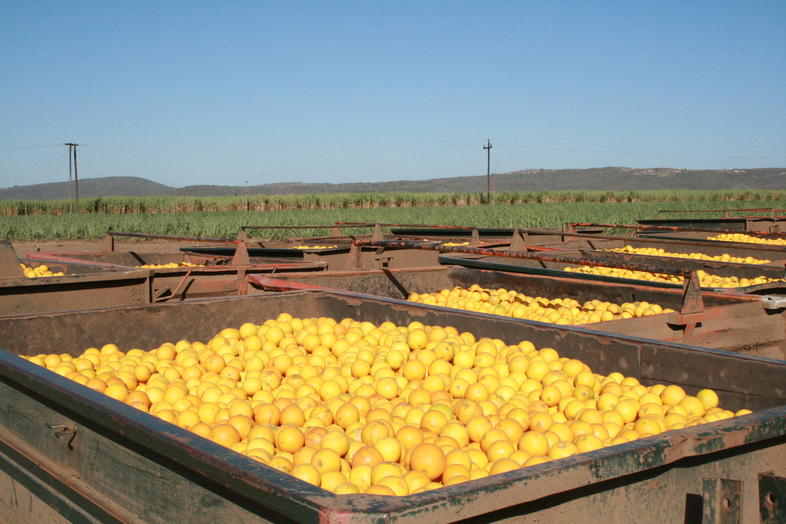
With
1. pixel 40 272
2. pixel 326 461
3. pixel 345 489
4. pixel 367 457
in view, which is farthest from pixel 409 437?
pixel 40 272

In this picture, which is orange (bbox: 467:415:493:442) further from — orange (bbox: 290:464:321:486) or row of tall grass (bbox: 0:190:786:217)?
row of tall grass (bbox: 0:190:786:217)

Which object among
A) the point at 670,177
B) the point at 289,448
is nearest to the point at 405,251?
the point at 289,448

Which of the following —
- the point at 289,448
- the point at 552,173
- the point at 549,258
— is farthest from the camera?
the point at 552,173

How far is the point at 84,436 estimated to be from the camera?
2.40m

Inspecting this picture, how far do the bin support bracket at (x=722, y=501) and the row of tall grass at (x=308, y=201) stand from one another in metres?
52.9

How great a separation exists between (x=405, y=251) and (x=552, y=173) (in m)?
171

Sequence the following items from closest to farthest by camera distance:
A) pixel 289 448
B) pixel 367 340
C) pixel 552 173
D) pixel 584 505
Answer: pixel 584 505 → pixel 289 448 → pixel 367 340 → pixel 552 173

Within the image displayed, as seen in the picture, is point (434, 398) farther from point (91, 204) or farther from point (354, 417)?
point (91, 204)

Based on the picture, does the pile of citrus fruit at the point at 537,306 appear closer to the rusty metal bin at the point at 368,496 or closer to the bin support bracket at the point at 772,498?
the rusty metal bin at the point at 368,496

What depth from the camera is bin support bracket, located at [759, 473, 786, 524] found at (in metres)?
1.88

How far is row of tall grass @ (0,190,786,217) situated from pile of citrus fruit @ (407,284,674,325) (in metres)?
47.7

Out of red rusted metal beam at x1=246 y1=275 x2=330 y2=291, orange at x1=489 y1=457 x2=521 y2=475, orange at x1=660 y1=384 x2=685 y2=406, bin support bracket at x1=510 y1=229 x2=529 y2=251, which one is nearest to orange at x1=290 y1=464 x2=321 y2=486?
orange at x1=489 y1=457 x2=521 y2=475

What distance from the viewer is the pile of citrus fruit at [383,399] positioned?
8.55 ft

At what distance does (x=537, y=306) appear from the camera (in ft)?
22.2
